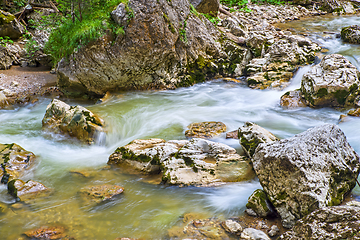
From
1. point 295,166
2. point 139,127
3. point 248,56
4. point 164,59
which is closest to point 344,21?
point 248,56

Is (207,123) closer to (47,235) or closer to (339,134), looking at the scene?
(339,134)

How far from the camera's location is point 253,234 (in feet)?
9.75

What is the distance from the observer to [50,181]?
15.3 ft

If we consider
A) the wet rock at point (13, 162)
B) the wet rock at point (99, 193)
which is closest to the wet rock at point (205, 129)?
the wet rock at point (99, 193)

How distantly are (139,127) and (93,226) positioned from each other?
3583 millimetres

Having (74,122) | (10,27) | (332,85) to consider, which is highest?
(10,27)

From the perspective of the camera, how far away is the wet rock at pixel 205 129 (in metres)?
5.91

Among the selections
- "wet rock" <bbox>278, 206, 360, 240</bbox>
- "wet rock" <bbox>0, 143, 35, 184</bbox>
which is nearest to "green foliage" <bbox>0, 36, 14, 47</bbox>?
"wet rock" <bbox>0, 143, 35, 184</bbox>

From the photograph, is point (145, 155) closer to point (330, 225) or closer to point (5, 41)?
point (330, 225)

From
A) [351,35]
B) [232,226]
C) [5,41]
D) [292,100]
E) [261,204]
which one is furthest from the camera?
[351,35]

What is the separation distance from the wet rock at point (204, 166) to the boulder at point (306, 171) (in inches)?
31.5

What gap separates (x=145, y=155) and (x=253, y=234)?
8.05ft

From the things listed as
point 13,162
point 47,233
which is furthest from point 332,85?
point 13,162

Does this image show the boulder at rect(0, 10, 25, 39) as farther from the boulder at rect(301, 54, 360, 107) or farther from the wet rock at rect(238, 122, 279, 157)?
the boulder at rect(301, 54, 360, 107)
